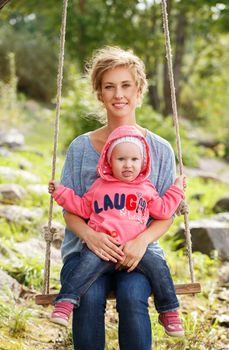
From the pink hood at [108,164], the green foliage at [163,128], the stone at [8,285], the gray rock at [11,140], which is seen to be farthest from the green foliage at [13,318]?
the green foliage at [163,128]

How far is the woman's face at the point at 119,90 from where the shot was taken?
274 centimetres

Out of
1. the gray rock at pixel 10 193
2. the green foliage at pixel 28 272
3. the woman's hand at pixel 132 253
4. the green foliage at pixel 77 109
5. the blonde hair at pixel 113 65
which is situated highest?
the green foliage at pixel 77 109

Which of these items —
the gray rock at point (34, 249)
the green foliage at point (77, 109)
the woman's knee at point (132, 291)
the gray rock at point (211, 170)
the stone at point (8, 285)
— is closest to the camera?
the woman's knee at point (132, 291)

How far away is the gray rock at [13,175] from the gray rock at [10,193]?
506mm

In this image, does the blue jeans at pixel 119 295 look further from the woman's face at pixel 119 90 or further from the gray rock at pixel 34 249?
the gray rock at pixel 34 249

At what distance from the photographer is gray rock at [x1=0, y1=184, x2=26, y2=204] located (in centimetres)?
518

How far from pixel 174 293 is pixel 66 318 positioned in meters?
0.43

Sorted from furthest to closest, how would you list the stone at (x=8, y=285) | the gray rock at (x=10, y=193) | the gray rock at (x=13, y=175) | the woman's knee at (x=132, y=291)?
the gray rock at (x=13, y=175) < the gray rock at (x=10, y=193) < the stone at (x=8, y=285) < the woman's knee at (x=132, y=291)

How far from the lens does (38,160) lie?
7.86 metres

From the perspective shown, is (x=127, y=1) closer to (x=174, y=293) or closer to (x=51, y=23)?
(x=51, y=23)

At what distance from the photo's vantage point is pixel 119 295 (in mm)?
2428

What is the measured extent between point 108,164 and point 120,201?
182mm

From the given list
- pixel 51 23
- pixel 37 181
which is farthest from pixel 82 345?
pixel 51 23

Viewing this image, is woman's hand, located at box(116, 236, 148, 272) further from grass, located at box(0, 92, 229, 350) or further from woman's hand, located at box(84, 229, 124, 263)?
grass, located at box(0, 92, 229, 350)
